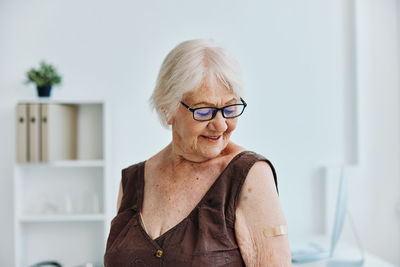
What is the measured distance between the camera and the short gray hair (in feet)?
3.84

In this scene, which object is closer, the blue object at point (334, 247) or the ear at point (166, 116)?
the ear at point (166, 116)

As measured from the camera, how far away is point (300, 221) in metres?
3.25

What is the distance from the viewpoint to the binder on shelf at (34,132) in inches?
111

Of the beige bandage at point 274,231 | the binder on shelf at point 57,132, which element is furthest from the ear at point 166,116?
the binder on shelf at point 57,132

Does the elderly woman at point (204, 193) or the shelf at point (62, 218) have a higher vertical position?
the elderly woman at point (204, 193)

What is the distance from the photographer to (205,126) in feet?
3.92

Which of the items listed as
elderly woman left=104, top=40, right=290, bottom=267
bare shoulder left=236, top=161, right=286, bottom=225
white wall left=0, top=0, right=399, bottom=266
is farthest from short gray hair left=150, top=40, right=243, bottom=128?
white wall left=0, top=0, right=399, bottom=266

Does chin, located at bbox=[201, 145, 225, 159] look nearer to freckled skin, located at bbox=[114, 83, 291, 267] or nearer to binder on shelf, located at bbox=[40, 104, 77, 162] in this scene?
freckled skin, located at bbox=[114, 83, 291, 267]

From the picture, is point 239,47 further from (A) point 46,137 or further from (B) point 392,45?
(A) point 46,137

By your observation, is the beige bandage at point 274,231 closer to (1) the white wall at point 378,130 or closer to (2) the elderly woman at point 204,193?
(2) the elderly woman at point 204,193

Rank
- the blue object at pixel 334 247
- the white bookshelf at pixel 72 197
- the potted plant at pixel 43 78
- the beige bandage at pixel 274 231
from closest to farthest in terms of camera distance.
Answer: the beige bandage at pixel 274 231 < the blue object at pixel 334 247 < the potted plant at pixel 43 78 < the white bookshelf at pixel 72 197

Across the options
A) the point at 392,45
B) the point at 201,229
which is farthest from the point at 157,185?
the point at 392,45

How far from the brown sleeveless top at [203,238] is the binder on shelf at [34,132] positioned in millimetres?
1780

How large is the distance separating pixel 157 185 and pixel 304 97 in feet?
7.03
